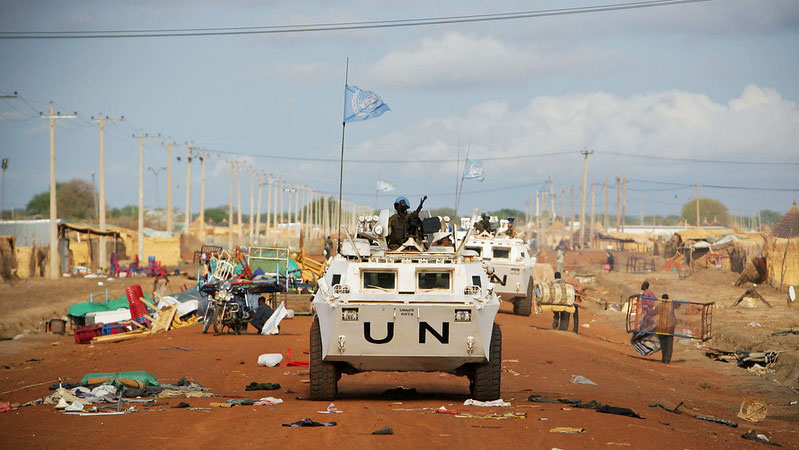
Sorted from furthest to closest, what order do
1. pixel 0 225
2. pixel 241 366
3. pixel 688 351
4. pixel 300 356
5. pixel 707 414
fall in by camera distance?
pixel 0 225 → pixel 688 351 → pixel 300 356 → pixel 241 366 → pixel 707 414

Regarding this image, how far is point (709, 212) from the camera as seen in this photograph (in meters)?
175

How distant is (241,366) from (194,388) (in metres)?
3.79

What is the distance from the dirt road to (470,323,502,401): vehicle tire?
1.27 feet

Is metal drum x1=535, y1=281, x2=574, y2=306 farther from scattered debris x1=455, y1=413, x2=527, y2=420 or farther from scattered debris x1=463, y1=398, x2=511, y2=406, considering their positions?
scattered debris x1=455, y1=413, x2=527, y2=420

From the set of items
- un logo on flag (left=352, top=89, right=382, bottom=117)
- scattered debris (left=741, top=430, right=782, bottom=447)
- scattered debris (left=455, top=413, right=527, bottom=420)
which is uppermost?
un logo on flag (left=352, top=89, right=382, bottom=117)

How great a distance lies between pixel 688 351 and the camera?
90.0ft

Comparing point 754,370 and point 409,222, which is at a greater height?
point 409,222

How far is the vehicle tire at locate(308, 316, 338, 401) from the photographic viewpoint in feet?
44.3

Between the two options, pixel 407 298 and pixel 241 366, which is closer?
pixel 407 298

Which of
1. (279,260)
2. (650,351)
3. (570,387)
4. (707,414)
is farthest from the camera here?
(279,260)

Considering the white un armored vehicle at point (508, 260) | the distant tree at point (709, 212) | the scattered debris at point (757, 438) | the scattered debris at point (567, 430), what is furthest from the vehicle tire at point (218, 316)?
the distant tree at point (709, 212)

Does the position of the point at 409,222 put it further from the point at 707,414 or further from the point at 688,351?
the point at 688,351

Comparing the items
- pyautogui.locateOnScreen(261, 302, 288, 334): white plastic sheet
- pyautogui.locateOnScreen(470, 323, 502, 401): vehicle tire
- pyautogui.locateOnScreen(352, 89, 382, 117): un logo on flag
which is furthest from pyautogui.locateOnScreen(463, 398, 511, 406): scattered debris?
pyautogui.locateOnScreen(261, 302, 288, 334): white plastic sheet

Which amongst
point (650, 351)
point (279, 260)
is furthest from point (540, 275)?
point (650, 351)
